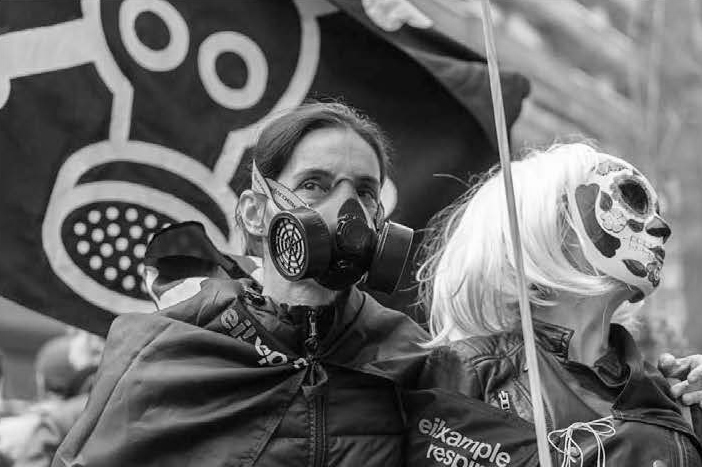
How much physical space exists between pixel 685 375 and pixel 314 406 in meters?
0.96

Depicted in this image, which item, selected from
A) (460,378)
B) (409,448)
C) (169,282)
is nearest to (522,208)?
(460,378)

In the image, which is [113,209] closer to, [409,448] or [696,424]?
[409,448]

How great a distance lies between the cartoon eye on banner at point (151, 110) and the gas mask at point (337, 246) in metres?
1.35

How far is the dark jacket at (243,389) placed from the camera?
280 centimetres

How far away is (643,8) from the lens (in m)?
14.5

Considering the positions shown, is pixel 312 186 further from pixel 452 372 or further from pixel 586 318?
pixel 586 318

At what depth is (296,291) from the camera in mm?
3010

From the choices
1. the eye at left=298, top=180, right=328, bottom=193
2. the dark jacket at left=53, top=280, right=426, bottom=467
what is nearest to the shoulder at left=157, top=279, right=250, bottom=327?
the dark jacket at left=53, top=280, right=426, bottom=467

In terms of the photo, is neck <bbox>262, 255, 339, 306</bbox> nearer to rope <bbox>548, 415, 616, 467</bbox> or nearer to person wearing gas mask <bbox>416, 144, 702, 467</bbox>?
person wearing gas mask <bbox>416, 144, 702, 467</bbox>

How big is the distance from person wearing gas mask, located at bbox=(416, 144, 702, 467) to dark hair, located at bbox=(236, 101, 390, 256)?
1.15 feet

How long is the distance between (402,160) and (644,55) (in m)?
10.1

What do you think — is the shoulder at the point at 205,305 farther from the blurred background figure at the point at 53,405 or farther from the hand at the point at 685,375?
the blurred background figure at the point at 53,405

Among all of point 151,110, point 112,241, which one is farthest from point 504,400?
point 151,110

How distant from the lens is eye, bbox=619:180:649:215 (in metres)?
3.18
